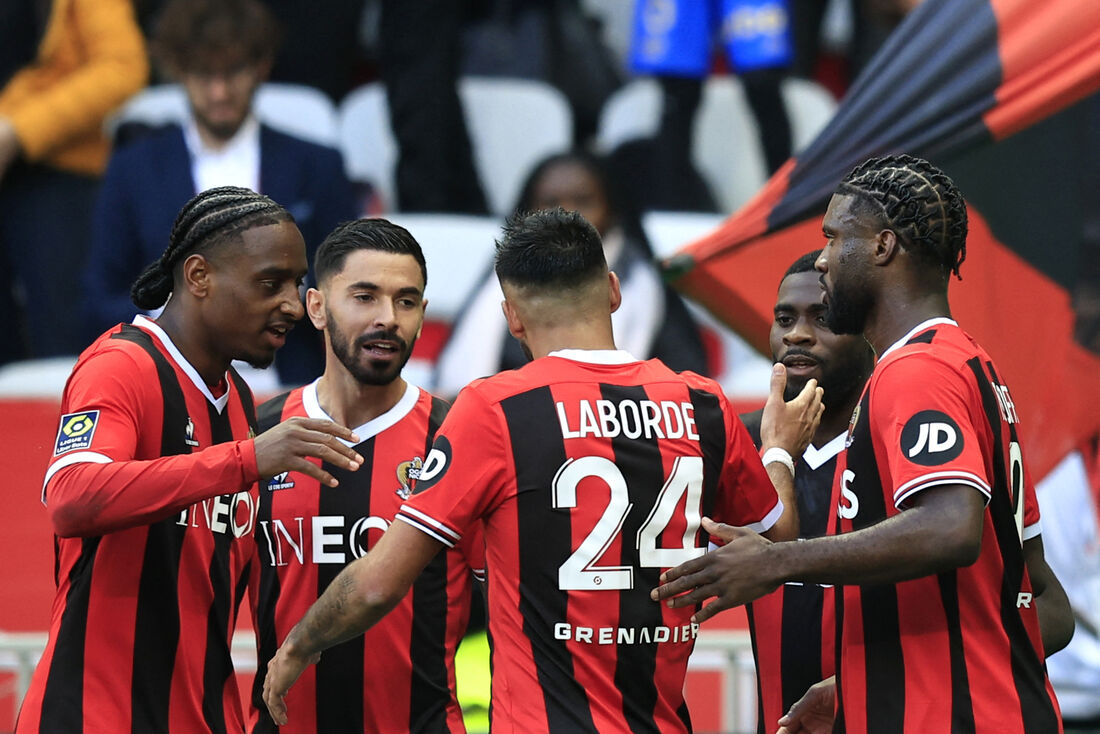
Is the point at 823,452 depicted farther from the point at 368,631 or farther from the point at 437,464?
the point at 368,631

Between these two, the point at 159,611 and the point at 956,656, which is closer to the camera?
the point at 956,656

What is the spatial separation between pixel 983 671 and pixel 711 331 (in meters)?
5.20

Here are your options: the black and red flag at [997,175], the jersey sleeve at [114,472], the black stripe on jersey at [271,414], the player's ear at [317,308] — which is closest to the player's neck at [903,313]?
the black and red flag at [997,175]

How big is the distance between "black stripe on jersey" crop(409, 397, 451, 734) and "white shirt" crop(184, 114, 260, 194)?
12.0 ft

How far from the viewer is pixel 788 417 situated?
4.21m

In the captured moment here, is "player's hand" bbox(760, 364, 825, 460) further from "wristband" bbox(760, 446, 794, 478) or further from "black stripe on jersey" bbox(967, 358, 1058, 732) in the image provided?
"black stripe on jersey" bbox(967, 358, 1058, 732)

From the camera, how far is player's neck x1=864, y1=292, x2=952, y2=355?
3.79m

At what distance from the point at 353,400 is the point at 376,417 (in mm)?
91

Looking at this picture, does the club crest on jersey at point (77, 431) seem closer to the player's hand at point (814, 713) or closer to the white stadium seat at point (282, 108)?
the player's hand at point (814, 713)

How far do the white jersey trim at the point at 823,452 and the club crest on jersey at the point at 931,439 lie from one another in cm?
107

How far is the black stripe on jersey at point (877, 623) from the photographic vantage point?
3715mm

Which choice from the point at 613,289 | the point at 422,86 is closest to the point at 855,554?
the point at 613,289

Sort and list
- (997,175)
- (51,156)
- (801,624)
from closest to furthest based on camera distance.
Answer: (801,624) < (997,175) < (51,156)

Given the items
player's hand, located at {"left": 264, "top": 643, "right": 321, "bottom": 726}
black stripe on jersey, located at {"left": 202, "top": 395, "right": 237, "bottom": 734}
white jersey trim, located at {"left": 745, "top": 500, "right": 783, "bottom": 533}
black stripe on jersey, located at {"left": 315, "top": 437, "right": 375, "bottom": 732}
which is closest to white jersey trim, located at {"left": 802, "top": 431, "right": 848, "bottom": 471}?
white jersey trim, located at {"left": 745, "top": 500, "right": 783, "bottom": 533}
